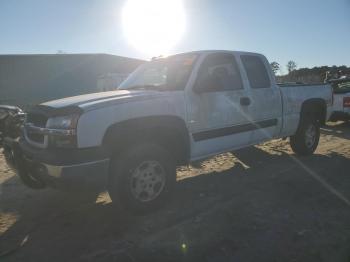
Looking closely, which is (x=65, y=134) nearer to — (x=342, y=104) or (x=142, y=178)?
(x=142, y=178)

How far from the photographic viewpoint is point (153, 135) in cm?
412

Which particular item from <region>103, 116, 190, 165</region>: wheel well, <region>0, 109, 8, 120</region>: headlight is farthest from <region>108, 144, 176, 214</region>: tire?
<region>0, 109, 8, 120</region>: headlight

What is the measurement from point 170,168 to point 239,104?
5.24 ft

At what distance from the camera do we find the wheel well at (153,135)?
3.66m

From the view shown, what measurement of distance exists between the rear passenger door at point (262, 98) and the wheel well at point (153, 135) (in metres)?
1.45

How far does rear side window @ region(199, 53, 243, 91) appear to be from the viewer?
15.8 ft

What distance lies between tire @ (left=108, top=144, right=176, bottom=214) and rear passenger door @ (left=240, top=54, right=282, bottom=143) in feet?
6.20

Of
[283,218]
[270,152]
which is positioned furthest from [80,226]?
[270,152]

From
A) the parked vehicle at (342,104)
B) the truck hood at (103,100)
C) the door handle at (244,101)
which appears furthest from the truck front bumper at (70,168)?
the parked vehicle at (342,104)

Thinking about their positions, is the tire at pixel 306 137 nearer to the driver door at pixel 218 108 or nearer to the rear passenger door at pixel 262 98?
the rear passenger door at pixel 262 98

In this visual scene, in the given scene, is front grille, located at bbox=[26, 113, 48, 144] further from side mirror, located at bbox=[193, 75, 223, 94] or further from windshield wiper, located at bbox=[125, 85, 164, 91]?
side mirror, located at bbox=[193, 75, 223, 94]

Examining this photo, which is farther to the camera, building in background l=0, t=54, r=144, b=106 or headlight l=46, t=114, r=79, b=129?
building in background l=0, t=54, r=144, b=106

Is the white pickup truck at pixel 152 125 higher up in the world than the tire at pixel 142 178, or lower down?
higher up

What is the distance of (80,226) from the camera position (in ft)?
12.5
